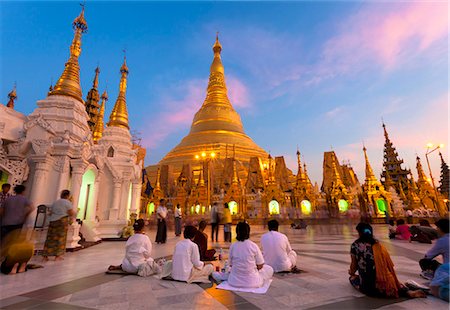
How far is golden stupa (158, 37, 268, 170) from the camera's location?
4006 cm

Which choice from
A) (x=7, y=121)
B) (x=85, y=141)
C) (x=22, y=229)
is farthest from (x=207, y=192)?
(x=22, y=229)

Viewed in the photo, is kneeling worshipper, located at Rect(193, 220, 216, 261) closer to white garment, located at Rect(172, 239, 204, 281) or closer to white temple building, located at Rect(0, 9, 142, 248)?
white garment, located at Rect(172, 239, 204, 281)

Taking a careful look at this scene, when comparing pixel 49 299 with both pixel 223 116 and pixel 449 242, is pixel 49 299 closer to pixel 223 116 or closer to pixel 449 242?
pixel 449 242

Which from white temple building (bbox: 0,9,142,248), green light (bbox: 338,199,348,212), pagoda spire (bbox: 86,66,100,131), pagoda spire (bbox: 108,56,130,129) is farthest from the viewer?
pagoda spire (bbox: 86,66,100,131)

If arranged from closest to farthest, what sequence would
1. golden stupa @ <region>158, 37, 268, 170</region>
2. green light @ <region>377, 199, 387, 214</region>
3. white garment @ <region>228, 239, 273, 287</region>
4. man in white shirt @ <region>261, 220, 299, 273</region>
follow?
white garment @ <region>228, 239, 273, 287</region>, man in white shirt @ <region>261, 220, 299, 273</region>, green light @ <region>377, 199, 387, 214</region>, golden stupa @ <region>158, 37, 268, 170</region>

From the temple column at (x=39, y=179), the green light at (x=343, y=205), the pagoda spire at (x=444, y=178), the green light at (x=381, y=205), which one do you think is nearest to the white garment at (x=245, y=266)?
the temple column at (x=39, y=179)

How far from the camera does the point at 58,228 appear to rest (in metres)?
6.21

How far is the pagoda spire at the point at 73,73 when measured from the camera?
36.9ft

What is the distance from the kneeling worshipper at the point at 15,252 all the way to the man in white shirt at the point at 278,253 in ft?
16.0

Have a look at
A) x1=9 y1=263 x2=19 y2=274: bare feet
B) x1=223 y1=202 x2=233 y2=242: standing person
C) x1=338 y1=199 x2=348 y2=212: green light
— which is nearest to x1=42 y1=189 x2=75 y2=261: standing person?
x1=9 y1=263 x2=19 y2=274: bare feet

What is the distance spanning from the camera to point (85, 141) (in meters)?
10.7

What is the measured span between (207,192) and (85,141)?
59.3 feet

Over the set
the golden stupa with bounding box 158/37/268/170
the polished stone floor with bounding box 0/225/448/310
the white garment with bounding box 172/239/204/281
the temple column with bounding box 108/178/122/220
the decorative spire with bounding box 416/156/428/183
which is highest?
the golden stupa with bounding box 158/37/268/170

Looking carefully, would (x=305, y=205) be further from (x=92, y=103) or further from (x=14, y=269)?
(x=92, y=103)
